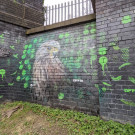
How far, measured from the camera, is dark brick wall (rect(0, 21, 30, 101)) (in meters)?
4.17

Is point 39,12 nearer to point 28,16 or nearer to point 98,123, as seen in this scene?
point 28,16

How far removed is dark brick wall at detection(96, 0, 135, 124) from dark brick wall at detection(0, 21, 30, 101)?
3033 millimetres

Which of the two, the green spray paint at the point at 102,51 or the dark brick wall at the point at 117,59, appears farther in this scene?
the green spray paint at the point at 102,51

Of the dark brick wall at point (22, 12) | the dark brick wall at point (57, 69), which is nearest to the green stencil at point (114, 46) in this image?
the dark brick wall at point (57, 69)

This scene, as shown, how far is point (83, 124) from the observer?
2.56 metres

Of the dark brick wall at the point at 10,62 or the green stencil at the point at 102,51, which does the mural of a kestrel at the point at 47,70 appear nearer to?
the dark brick wall at the point at 10,62

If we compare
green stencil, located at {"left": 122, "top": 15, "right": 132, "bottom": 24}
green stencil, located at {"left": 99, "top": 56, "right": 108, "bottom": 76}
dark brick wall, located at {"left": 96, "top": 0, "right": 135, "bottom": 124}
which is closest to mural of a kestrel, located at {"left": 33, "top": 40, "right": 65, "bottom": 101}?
green stencil, located at {"left": 99, "top": 56, "right": 108, "bottom": 76}

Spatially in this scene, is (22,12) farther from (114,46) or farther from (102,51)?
(114,46)

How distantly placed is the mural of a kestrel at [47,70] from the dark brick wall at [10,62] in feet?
2.34

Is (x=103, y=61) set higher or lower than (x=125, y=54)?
lower

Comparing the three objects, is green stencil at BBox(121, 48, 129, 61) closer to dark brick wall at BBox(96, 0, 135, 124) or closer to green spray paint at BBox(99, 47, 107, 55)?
dark brick wall at BBox(96, 0, 135, 124)

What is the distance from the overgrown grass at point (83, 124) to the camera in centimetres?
224

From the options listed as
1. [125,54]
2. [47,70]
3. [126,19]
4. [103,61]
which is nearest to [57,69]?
[47,70]

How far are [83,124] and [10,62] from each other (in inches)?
145
